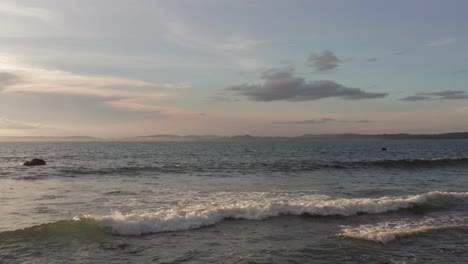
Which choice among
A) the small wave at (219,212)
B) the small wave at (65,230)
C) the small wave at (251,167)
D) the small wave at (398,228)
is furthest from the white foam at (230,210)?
the small wave at (251,167)

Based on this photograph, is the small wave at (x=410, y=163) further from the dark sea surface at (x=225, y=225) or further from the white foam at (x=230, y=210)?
the white foam at (x=230, y=210)

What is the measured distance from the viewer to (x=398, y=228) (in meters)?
15.9

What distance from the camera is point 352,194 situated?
81.6ft

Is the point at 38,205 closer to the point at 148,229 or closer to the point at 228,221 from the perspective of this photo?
the point at 148,229

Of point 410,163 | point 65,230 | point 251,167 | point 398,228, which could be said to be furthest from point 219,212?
point 410,163

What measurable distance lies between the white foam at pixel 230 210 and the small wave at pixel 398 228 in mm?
2334

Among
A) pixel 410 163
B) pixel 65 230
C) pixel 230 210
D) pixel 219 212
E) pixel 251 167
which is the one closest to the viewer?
pixel 65 230

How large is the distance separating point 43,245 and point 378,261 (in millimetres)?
10942

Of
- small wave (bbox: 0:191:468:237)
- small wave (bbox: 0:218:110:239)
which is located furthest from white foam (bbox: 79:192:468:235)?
small wave (bbox: 0:218:110:239)

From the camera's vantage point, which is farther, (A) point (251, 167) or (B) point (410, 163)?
(B) point (410, 163)

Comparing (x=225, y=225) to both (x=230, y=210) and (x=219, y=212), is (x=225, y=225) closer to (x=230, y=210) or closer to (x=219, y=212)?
(x=219, y=212)

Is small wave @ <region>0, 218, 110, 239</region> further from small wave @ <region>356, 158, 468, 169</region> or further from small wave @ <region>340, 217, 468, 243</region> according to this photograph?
small wave @ <region>356, 158, 468, 169</region>

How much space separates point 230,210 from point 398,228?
7.16 m

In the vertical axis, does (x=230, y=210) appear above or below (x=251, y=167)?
above
